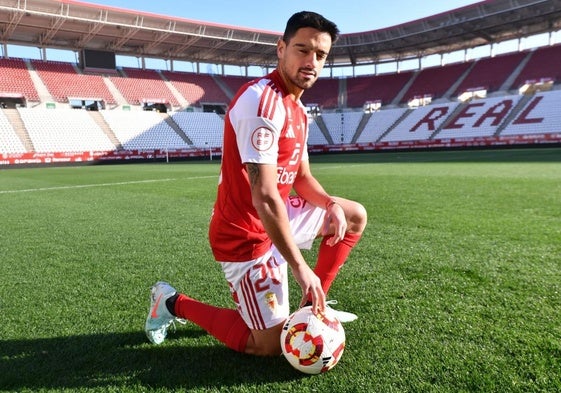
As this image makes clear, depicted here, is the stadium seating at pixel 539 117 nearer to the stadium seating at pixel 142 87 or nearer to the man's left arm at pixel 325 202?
the stadium seating at pixel 142 87

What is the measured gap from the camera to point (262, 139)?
1863 mm

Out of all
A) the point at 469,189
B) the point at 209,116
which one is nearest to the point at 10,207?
the point at 469,189

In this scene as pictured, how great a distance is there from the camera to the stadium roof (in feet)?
97.6

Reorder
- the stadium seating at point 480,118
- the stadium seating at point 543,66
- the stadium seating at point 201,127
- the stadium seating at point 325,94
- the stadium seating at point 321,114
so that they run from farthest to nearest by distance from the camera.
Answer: the stadium seating at point 325,94 → the stadium seating at point 201,127 → the stadium seating at point 543,66 → the stadium seating at point 480,118 → the stadium seating at point 321,114

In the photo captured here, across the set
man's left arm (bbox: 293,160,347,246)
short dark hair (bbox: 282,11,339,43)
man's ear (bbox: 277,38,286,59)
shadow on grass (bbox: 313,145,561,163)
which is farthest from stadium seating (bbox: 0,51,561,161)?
short dark hair (bbox: 282,11,339,43)

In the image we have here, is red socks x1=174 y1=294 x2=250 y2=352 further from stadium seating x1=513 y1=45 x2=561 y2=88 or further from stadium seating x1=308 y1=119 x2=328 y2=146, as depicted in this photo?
stadium seating x1=513 y1=45 x2=561 y2=88

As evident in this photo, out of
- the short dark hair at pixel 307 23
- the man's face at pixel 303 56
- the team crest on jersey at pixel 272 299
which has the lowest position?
the team crest on jersey at pixel 272 299

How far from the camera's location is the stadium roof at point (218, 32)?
29.8 metres

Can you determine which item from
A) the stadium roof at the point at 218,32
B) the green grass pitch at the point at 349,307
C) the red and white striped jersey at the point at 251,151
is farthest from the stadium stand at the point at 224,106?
the red and white striped jersey at the point at 251,151

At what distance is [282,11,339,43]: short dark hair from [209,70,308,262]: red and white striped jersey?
0.80 feet

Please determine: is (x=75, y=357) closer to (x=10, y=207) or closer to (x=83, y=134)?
(x=10, y=207)

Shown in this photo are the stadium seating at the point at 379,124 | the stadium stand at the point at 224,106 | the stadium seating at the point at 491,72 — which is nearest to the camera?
the stadium stand at the point at 224,106

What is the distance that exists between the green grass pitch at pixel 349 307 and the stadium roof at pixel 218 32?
1171 inches

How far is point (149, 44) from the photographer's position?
36.8m
